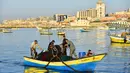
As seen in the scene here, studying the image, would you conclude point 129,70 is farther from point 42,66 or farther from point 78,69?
point 42,66

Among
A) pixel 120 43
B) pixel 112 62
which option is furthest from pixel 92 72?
pixel 120 43

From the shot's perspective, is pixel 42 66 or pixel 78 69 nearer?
pixel 78 69

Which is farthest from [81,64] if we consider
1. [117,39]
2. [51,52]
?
[117,39]

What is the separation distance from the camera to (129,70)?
26438 mm

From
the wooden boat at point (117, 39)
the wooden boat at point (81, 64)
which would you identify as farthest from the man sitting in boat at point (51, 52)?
the wooden boat at point (117, 39)

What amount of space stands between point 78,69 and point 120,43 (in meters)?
34.1

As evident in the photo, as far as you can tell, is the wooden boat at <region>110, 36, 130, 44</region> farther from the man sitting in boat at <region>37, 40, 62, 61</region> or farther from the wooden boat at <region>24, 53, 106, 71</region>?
the wooden boat at <region>24, 53, 106, 71</region>

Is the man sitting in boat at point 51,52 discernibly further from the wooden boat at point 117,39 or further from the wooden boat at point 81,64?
the wooden boat at point 117,39

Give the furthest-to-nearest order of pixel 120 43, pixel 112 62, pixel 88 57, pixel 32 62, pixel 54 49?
pixel 120 43, pixel 112 62, pixel 32 62, pixel 54 49, pixel 88 57

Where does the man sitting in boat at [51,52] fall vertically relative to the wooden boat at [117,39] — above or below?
above

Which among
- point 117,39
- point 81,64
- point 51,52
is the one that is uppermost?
point 51,52

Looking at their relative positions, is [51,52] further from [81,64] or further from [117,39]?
[117,39]

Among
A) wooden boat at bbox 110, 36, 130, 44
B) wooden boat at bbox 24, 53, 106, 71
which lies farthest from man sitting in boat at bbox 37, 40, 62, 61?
wooden boat at bbox 110, 36, 130, 44

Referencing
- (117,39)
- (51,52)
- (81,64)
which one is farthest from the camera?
(117,39)
